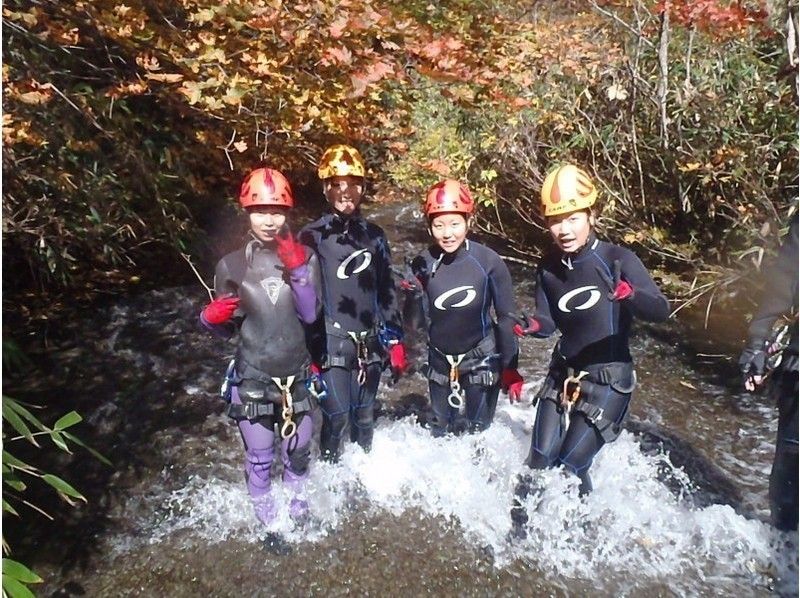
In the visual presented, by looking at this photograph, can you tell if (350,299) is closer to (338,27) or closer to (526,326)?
(526,326)

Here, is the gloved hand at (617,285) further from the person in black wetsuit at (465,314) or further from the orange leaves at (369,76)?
the orange leaves at (369,76)

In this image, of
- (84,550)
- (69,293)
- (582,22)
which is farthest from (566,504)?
(582,22)

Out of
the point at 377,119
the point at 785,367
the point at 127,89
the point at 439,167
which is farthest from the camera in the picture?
the point at 439,167

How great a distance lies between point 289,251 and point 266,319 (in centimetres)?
47

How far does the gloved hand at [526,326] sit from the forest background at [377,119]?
5.13ft

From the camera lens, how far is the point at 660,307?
3.59m

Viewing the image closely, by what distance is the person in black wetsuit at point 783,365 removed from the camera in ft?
11.7

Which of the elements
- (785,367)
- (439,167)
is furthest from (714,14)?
(439,167)

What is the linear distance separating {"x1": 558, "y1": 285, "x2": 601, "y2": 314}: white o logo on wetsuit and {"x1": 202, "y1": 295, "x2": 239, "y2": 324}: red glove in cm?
206

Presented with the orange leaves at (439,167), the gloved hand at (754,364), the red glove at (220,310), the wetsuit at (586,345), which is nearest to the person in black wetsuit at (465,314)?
the wetsuit at (586,345)

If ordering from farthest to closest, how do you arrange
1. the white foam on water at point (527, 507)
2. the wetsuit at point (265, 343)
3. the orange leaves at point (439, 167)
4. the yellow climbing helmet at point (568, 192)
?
the orange leaves at point (439, 167) → the white foam on water at point (527, 507) → the wetsuit at point (265, 343) → the yellow climbing helmet at point (568, 192)

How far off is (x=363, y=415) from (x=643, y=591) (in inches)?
92.7

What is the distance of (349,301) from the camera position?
462cm

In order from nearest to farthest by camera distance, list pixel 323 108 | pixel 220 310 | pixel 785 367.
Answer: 1. pixel 785 367
2. pixel 220 310
3. pixel 323 108
